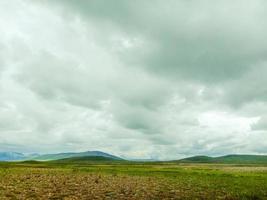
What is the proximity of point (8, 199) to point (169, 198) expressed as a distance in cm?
1296

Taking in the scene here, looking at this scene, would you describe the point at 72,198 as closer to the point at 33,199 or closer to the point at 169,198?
the point at 33,199

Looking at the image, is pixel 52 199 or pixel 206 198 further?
pixel 206 198

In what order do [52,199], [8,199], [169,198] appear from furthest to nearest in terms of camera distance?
[169,198] → [52,199] → [8,199]

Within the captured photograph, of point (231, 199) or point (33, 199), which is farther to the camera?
point (231, 199)

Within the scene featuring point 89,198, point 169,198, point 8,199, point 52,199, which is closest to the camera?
point 8,199

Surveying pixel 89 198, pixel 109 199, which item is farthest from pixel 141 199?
pixel 89 198

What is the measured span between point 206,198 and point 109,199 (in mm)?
8672

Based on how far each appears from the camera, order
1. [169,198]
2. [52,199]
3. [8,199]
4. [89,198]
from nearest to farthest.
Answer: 1. [8,199]
2. [52,199]
3. [89,198]
4. [169,198]

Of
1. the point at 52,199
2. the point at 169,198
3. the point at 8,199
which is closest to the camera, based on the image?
the point at 8,199

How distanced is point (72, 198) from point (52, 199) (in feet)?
5.44

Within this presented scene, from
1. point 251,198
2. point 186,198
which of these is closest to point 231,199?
point 251,198

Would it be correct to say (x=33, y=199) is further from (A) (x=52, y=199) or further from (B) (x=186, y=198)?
(B) (x=186, y=198)

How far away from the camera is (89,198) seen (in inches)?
977

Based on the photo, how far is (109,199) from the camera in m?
24.9
